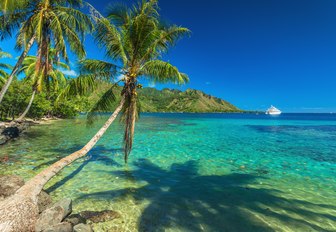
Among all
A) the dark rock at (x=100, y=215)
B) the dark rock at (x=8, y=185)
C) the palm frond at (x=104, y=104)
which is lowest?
the dark rock at (x=100, y=215)

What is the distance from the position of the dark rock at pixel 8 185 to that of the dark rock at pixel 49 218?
2132 mm

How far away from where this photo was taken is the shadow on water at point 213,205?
19.4 ft

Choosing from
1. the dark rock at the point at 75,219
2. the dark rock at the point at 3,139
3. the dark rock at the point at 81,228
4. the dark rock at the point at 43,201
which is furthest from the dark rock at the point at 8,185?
the dark rock at the point at 3,139

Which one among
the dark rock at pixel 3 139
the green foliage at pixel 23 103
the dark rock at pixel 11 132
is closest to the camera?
the dark rock at pixel 3 139

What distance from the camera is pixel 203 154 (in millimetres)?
15328

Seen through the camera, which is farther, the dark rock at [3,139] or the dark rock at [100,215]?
the dark rock at [3,139]

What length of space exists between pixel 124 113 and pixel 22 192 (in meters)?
5.20

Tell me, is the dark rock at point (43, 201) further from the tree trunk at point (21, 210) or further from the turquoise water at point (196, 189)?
the turquoise water at point (196, 189)

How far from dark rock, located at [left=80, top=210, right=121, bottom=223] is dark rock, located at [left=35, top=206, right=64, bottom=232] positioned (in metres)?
0.79

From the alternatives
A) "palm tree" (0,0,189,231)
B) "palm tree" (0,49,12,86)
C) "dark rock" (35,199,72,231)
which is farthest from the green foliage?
"dark rock" (35,199,72,231)

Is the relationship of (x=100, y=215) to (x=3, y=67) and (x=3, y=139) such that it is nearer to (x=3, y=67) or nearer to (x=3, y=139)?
(x=3, y=139)

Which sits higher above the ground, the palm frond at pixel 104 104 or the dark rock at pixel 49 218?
the palm frond at pixel 104 104

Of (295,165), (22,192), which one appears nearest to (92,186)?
(22,192)

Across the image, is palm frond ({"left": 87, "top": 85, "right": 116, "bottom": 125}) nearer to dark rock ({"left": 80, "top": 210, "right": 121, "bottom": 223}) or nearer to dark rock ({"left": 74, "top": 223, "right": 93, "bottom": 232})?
dark rock ({"left": 80, "top": 210, "right": 121, "bottom": 223})
